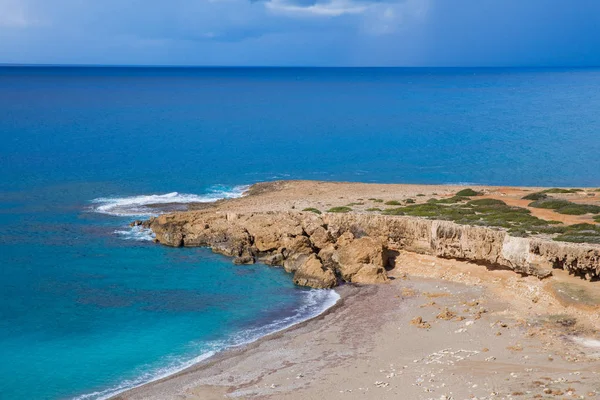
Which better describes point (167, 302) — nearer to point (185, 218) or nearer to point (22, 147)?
point (185, 218)

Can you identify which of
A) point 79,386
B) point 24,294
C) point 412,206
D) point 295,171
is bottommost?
point 79,386

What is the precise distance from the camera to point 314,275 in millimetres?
43062

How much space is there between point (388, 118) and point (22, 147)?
69554 mm

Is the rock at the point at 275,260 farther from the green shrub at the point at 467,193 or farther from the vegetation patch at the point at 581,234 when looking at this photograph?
the green shrub at the point at 467,193

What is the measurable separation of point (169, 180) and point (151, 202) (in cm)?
1144

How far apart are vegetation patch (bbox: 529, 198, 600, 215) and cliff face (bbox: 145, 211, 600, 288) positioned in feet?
27.9

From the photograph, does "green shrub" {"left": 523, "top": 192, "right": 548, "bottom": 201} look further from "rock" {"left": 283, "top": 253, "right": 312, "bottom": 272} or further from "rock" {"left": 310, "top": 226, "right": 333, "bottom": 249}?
"rock" {"left": 283, "top": 253, "right": 312, "bottom": 272}

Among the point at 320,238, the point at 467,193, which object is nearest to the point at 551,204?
the point at 467,193

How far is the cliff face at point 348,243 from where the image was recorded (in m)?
39.9

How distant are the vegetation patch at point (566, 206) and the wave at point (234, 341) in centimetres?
1823

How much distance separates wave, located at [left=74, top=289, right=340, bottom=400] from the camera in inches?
1193

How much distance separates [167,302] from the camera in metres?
40.6

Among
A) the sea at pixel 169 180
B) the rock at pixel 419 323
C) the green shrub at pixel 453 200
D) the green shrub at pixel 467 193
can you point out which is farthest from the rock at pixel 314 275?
the green shrub at pixel 467 193

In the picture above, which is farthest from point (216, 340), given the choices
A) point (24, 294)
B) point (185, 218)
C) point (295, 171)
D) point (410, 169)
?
point (410, 169)
